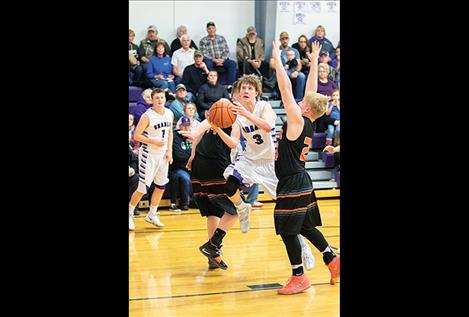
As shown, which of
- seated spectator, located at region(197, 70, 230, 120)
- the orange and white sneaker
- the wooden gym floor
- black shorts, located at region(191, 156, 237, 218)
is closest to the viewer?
the wooden gym floor

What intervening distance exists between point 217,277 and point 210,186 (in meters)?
0.89

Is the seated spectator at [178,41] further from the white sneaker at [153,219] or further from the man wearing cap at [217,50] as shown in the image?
the white sneaker at [153,219]

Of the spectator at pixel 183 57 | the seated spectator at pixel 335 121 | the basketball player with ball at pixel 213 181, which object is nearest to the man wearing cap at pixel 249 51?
the spectator at pixel 183 57

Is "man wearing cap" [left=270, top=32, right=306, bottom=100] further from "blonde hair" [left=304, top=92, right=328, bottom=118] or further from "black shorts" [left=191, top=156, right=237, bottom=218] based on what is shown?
"blonde hair" [left=304, top=92, right=328, bottom=118]

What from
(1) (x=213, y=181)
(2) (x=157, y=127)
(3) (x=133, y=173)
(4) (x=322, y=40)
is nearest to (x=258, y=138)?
(1) (x=213, y=181)

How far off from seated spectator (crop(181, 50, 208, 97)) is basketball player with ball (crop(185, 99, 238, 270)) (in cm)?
639

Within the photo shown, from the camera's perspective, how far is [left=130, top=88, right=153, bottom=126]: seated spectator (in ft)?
40.8

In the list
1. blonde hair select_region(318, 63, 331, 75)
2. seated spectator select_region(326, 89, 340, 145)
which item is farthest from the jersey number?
blonde hair select_region(318, 63, 331, 75)

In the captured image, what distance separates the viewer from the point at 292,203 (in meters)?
6.22

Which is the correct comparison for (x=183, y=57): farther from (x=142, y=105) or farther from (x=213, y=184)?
(x=213, y=184)

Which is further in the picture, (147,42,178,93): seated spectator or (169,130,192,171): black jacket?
(147,42,178,93): seated spectator
